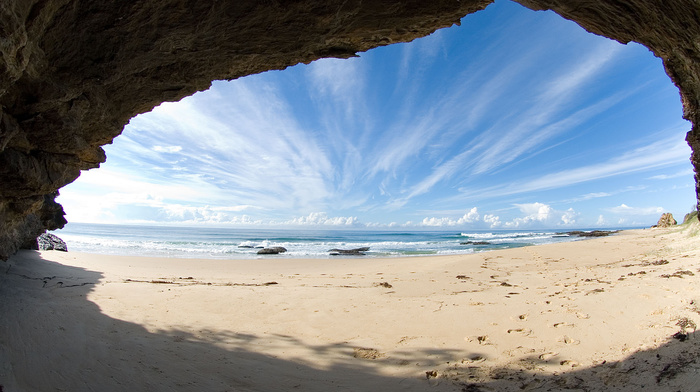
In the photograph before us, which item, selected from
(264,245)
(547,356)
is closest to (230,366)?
(547,356)

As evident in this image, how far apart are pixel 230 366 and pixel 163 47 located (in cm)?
406

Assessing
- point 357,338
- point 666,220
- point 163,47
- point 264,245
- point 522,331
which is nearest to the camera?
point 163,47

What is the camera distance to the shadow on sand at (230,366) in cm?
292

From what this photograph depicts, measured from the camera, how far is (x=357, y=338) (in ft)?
15.1

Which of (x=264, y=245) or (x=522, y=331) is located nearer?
(x=522, y=331)

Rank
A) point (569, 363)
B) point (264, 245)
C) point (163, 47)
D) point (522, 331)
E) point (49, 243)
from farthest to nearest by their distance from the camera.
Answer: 1. point (264, 245)
2. point (49, 243)
3. point (522, 331)
4. point (163, 47)
5. point (569, 363)

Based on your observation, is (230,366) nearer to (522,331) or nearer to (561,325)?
(522,331)

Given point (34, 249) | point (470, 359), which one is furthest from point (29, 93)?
point (34, 249)

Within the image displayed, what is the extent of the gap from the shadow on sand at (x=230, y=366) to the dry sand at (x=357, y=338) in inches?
0.8

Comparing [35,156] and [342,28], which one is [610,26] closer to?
[342,28]

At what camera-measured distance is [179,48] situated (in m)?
3.70

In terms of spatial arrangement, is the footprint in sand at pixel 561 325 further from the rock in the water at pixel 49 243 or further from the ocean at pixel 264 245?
the rock in the water at pixel 49 243

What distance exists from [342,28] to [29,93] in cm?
372

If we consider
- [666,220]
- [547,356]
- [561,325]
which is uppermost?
[666,220]
